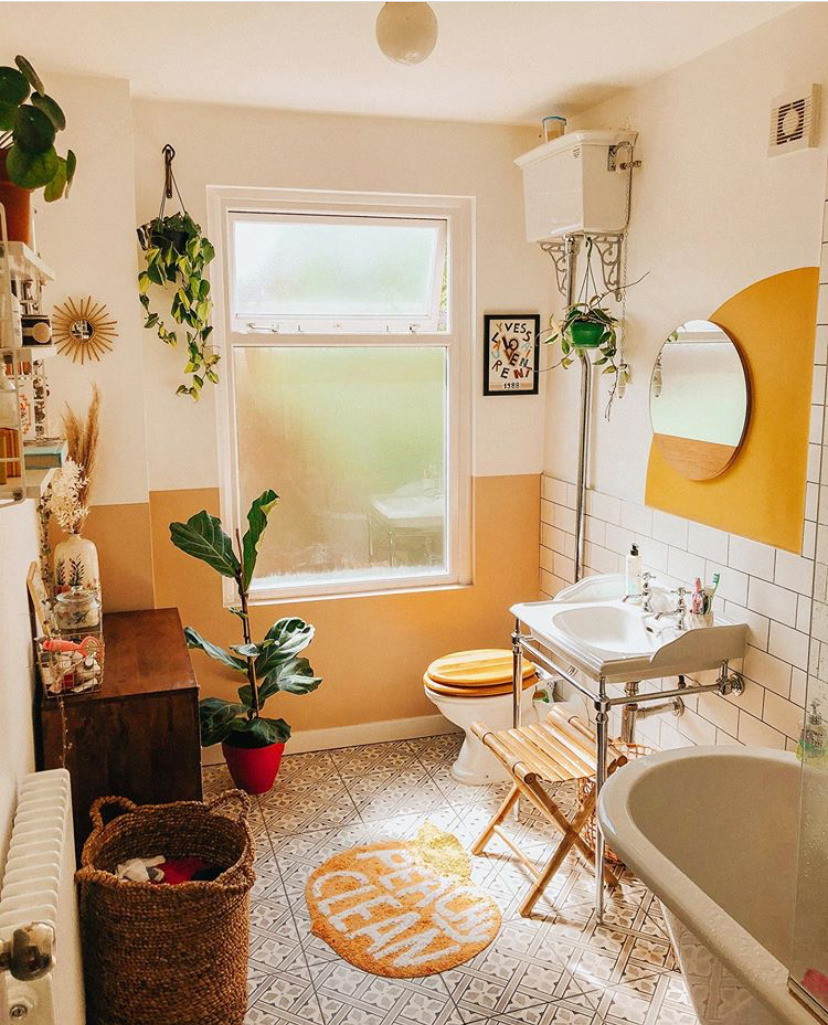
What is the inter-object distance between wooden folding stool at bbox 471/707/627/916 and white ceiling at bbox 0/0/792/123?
225 centimetres

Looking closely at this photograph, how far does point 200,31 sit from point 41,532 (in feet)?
5.70

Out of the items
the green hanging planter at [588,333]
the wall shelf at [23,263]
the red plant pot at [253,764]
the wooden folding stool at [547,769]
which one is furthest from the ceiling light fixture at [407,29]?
the red plant pot at [253,764]

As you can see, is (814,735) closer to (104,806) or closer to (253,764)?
(104,806)

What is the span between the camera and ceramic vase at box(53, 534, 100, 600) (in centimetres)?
315

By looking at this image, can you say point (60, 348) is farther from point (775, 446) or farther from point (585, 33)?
point (775, 446)

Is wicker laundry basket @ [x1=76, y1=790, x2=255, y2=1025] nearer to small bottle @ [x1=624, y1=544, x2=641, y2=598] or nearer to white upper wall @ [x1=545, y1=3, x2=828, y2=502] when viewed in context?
small bottle @ [x1=624, y1=544, x2=641, y2=598]

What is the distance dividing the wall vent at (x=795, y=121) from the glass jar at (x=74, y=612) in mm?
2525

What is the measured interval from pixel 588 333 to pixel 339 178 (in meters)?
1.24

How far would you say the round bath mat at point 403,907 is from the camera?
2.73 meters

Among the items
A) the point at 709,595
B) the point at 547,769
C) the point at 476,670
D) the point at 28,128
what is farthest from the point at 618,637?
the point at 28,128

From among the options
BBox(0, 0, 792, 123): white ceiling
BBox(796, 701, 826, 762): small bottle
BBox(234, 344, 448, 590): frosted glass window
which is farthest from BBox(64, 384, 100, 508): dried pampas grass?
BBox(796, 701, 826, 762): small bottle

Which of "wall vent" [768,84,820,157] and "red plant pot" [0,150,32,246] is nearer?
"red plant pot" [0,150,32,246]

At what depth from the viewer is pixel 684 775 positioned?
2.46 meters

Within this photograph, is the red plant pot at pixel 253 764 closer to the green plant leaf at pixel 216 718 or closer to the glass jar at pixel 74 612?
the green plant leaf at pixel 216 718
